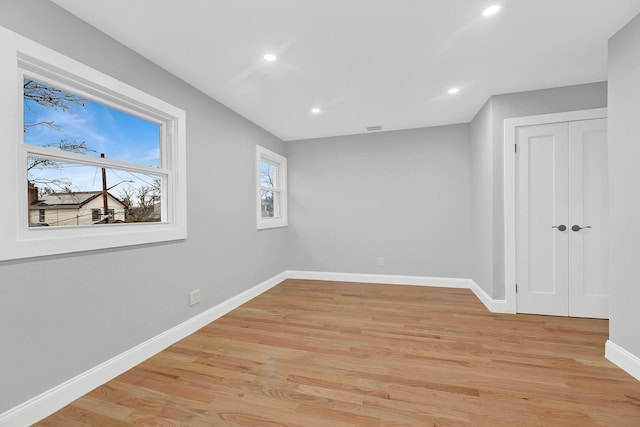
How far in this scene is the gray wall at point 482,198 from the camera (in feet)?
10.3

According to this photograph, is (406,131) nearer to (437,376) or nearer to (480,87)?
(480,87)

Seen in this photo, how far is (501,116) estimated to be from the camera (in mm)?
3025

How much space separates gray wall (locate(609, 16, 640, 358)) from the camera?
1.83 meters

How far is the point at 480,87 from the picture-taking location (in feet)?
9.29

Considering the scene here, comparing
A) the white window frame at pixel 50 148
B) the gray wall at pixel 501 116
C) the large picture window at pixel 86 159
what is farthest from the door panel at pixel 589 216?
the large picture window at pixel 86 159

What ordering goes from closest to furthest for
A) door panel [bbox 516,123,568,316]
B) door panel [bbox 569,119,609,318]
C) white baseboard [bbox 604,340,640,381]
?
white baseboard [bbox 604,340,640,381] < door panel [bbox 569,119,609,318] < door panel [bbox 516,123,568,316]

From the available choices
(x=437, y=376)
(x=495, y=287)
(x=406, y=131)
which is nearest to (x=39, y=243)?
(x=437, y=376)

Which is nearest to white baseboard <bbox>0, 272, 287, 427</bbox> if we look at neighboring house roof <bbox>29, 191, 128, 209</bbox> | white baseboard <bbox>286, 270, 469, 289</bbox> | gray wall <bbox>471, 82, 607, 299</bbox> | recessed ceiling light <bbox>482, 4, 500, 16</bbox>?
neighboring house roof <bbox>29, 191, 128, 209</bbox>

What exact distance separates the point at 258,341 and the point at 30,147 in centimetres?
214

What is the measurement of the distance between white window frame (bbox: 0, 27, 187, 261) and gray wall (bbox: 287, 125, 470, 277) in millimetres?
2564

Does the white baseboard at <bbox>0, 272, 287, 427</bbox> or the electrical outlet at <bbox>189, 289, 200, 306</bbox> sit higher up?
the electrical outlet at <bbox>189, 289, 200, 306</bbox>

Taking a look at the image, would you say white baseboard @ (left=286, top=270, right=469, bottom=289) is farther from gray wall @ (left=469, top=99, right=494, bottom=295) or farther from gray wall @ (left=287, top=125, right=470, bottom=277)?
gray wall @ (left=469, top=99, right=494, bottom=295)

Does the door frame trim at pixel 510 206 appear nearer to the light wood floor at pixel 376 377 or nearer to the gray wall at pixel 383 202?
the light wood floor at pixel 376 377

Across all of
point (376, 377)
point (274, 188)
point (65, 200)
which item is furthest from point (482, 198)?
point (65, 200)
